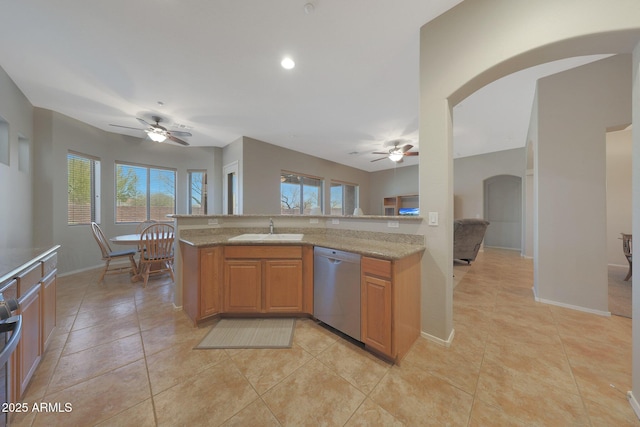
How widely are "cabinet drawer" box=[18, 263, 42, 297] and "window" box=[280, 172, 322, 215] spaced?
14.8ft

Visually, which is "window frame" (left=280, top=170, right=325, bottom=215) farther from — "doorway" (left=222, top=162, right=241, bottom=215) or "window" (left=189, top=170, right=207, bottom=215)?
"window" (left=189, top=170, right=207, bottom=215)

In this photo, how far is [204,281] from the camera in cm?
217

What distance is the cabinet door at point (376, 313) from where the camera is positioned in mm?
1640

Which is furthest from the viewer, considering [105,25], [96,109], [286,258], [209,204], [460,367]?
[209,204]

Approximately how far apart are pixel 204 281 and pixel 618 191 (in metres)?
7.78

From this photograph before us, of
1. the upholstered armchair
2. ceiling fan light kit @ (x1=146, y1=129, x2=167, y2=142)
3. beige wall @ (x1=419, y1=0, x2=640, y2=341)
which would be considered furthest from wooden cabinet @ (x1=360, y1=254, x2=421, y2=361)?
ceiling fan light kit @ (x1=146, y1=129, x2=167, y2=142)

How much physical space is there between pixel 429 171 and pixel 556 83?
2453 millimetres

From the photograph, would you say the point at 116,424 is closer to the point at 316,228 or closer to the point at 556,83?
the point at 316,228

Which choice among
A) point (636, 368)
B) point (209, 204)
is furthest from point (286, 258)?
point (209, 204)

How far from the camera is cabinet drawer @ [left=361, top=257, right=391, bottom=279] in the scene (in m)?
1.63

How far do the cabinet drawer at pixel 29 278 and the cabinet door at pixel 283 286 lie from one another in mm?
1559

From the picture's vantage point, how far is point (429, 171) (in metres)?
1.94

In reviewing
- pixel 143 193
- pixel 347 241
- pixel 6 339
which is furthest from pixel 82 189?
pixel 347 241

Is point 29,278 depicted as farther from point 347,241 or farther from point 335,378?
point 347,241
